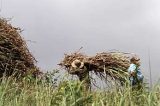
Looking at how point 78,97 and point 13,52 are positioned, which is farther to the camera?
point 13,52

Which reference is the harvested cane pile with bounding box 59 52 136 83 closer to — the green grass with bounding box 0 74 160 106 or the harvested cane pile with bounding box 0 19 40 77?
the harvested cane pile with bounding box 0 19 40 77

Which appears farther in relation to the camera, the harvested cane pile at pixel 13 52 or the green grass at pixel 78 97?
the harvested cane pile at pixel 13 52

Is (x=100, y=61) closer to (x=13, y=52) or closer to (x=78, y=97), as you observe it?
(x=13, y=52)

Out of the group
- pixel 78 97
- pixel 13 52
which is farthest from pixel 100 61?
pixel 78 97

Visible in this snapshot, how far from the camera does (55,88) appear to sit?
16.6 ft

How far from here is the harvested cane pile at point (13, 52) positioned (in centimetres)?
1264

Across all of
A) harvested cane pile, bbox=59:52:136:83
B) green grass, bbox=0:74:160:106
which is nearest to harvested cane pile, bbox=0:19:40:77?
harvested cane pile, bbox=59:52:136:83

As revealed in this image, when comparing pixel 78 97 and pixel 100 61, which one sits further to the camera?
pixel 100 61

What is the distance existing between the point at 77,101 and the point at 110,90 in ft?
0.93

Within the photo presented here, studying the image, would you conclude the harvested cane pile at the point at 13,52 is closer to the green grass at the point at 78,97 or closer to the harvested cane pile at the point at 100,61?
the harvested cane pile at the point at 100,61

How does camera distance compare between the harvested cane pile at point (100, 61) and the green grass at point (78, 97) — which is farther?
the harvested cane pile at point (100, 61)

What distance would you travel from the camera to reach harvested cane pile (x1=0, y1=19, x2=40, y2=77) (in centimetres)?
1264

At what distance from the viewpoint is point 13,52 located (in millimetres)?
13047

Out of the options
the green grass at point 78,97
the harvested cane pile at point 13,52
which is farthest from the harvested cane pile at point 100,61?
the green grass at point 78,97
